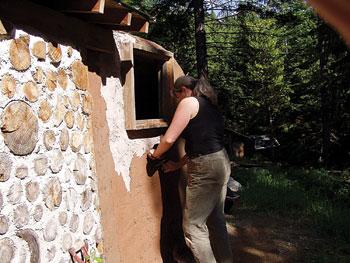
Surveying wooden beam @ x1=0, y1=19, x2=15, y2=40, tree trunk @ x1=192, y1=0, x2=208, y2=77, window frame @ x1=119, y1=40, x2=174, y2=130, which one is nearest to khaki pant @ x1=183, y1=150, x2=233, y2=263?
window frame @ x1=119, y1=40, x2=174, y2=130

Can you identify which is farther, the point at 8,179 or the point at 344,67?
the point at 344,67

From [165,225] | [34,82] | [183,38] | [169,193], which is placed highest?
[183,38]

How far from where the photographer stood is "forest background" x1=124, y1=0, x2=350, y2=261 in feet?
A: 28.1

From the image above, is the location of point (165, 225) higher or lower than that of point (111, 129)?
lower

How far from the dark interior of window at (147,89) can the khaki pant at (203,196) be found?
1.29 meters

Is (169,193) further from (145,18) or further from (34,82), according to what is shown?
(34,82)

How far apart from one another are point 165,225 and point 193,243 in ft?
2.84

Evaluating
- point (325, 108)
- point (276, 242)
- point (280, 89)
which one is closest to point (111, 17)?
point (276, 242)

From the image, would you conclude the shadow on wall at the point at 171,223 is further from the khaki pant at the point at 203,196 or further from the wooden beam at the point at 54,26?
the wooden beam at the point at 54,26

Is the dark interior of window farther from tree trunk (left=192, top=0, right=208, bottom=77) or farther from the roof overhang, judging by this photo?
tree trunk (left=192, top=0, right=208, bottom=77)

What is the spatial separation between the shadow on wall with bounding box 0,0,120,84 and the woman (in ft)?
2.25

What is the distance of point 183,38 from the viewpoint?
13.3 metres

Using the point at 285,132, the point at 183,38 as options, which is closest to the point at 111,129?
the point at 183,38

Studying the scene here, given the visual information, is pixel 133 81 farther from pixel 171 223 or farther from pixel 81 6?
pixel 171 223
